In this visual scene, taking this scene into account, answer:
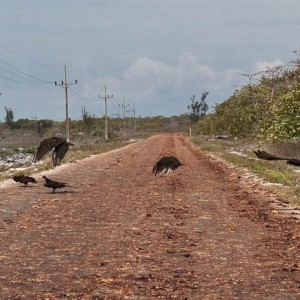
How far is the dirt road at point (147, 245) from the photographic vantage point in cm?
646

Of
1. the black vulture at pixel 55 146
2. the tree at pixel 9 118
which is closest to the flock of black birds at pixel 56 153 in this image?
the black vulture at pixel 55 146

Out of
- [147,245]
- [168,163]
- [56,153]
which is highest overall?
[56,153]

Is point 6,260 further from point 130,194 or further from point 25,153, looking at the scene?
point 25,153

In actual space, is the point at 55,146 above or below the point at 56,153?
above

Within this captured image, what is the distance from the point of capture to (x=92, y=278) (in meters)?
6.84

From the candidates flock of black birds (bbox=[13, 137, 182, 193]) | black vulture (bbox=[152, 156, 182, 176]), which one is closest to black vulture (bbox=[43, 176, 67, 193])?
flock of black birds (bbox=[13, 137, 182, 193])

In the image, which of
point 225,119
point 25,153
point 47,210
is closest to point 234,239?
→ point 47,210

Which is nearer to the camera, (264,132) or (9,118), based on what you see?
(264,132)

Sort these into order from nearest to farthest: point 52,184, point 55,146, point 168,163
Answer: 1. point 52,184
2. point 55,146
3. point 168,163

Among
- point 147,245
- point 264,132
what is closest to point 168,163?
point 147,245

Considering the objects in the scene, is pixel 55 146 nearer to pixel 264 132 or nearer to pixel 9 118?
pixel 264 132

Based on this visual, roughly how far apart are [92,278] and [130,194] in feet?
28.5

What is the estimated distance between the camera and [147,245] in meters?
8.77

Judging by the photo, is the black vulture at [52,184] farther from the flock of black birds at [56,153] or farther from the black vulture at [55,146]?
the black vulture at [55,146]
